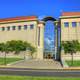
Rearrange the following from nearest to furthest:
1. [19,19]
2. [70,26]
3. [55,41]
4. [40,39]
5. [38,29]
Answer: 1. [70,26]
2. [55,41]
3. [40,39]
4. [38,29]
5. [19,19]

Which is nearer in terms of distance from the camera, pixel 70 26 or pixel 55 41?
pixel 70 26

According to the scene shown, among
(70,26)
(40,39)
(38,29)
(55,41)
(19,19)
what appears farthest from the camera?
(19,19)

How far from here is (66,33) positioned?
284ft

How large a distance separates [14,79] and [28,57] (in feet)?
219

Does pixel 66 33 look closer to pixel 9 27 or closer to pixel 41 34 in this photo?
pixel 41 34

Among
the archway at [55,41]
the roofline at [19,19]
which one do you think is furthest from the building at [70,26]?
the roofline at [19,19]

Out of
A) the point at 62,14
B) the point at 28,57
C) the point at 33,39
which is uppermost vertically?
the point at 62,14

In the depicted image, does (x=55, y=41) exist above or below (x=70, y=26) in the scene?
below

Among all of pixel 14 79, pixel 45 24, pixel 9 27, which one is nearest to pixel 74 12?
pixel 45 24

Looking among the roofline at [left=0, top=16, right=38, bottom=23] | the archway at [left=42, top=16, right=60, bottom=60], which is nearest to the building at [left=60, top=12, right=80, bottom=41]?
the archway at [left=42, top=16, right=60, bottom=60]

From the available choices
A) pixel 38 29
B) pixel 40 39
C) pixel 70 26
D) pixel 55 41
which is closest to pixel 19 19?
pixel 38 29

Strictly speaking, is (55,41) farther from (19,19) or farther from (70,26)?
(19,19)

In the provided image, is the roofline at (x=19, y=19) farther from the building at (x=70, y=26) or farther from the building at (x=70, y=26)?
the building at (x=70, y=26)

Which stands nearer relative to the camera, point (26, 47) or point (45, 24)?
point (26, 47)
